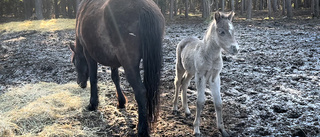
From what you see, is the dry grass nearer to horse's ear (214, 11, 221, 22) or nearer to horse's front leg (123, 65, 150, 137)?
horse's front leg (123, 65, 150, 137)

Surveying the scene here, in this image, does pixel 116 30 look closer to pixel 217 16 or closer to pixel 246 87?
pixel 217 16

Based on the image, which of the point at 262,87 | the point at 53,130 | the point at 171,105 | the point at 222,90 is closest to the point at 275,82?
the point at 262,87

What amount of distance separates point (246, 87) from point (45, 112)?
13.0 feet

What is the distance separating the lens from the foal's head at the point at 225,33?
134 inches

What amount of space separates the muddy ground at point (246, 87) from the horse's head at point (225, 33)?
18.1 inches

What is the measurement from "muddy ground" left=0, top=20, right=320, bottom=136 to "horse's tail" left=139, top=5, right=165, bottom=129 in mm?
529

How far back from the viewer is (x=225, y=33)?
3.47 meters

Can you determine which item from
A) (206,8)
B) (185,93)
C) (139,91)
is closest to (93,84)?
(139,91)

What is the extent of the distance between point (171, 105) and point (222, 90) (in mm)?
1258

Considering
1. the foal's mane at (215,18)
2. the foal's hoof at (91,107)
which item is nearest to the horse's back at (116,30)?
the foal's mane at (215,18)

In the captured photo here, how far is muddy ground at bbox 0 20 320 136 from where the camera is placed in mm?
3984

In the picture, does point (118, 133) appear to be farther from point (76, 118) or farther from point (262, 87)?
point (262, 87)

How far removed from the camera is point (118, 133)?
13.1 ft

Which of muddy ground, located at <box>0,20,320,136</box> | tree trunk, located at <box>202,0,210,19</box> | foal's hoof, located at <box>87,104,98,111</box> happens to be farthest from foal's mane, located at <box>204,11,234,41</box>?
tree trunk, located at <box>202,0,210,19</box>
